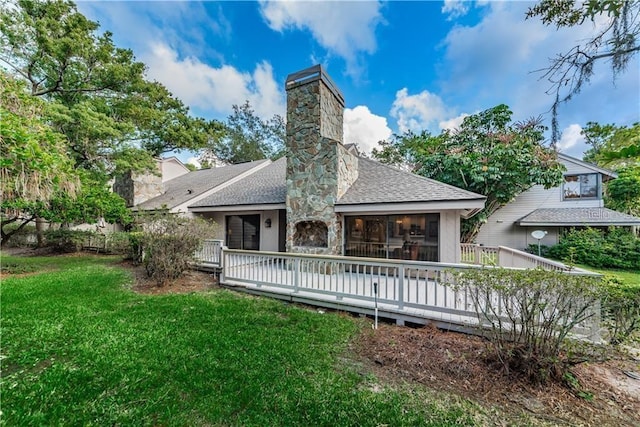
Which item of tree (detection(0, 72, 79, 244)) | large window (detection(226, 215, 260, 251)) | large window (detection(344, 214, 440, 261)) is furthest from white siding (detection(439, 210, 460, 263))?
tree (detection(0, 72, 79, 244))

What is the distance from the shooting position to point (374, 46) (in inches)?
441

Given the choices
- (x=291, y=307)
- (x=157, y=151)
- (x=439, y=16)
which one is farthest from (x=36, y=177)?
(x=439, y=16)

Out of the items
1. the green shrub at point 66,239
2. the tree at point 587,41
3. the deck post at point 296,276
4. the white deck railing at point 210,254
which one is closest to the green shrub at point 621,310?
the tree at point 587,41

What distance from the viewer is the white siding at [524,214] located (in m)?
14.4

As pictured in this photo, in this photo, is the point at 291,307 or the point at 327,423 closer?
the point at 327,423

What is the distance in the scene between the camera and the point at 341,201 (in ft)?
27.6

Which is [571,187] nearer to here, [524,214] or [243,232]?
[524,214]

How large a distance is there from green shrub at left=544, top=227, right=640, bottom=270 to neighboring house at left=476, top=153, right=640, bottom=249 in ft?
2.36

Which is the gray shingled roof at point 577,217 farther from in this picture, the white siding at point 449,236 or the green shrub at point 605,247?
the white siding at point 449,236

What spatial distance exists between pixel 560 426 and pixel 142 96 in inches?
721

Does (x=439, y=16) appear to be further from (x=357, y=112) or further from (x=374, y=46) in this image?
(x=357, y=112)

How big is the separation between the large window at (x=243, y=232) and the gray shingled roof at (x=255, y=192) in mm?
952

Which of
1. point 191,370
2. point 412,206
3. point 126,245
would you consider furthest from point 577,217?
point 126,245

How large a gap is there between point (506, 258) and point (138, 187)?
19371 millimetres
